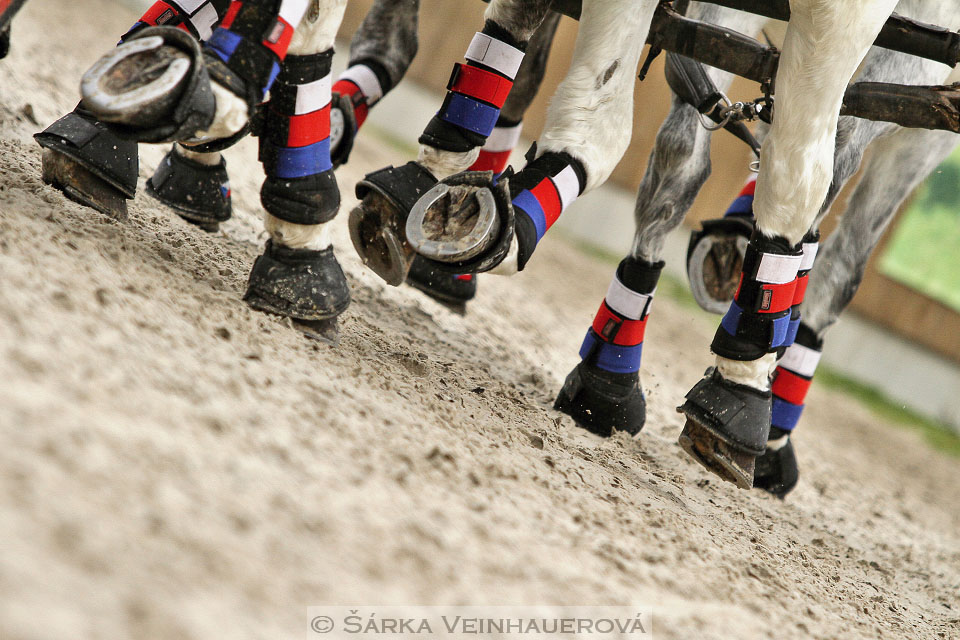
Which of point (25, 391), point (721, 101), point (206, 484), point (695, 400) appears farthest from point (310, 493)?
point (721, 101)

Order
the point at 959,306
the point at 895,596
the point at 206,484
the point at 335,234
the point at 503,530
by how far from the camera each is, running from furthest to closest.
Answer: the point at 959,306, the point at 335,234, the point at 895,596, the point at 503,530, the point at 206,484

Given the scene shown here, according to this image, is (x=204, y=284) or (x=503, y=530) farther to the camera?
(x=204, y=284)

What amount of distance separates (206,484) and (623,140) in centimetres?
156

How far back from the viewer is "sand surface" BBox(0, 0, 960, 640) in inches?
34.9

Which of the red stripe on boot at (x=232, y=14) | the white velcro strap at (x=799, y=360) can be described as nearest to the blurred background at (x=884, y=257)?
the white velcro strap at (x=799, y=360)

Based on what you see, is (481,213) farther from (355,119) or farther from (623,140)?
(355,119)

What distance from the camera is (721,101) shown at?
2.40 metres

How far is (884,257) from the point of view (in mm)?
6555

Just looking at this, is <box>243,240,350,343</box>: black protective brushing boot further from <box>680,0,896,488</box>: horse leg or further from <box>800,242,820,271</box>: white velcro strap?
<box>800,242,820,271</box>: white velcro strap

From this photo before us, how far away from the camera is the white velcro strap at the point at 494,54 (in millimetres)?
2133

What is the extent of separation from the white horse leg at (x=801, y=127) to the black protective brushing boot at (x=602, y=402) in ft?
1.28

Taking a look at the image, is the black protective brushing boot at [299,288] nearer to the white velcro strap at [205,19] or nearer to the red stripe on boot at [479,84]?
the red stripe on boot at [479,84]

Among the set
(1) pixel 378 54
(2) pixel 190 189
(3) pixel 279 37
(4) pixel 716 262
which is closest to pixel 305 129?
(3) pixel 279 37

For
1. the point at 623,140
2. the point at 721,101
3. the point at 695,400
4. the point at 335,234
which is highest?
the point at 721,101
